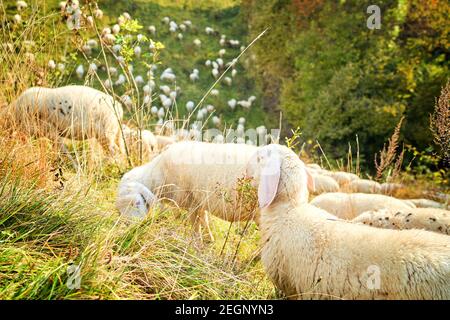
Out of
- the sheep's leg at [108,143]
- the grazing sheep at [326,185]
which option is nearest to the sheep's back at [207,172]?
the sheep's leg at [108,143]

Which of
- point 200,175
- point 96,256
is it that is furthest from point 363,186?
point 96,256

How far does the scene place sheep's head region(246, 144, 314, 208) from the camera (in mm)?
2955

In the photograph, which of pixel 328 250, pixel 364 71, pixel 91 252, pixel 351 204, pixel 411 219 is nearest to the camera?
pixel 91 252

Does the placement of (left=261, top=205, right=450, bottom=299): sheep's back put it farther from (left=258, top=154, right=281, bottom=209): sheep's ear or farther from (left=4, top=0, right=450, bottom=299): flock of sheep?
(left=258, top=154, right=281, bottom=209): sheep's ear

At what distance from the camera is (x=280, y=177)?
3.02 metres

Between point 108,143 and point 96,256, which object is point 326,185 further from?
point 96,256

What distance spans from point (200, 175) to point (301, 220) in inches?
44.2

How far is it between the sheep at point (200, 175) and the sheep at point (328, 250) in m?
0.38

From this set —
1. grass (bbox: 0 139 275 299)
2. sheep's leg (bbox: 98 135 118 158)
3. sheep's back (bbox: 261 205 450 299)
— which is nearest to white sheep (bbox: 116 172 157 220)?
grass (bbox: 0 139 275 299)

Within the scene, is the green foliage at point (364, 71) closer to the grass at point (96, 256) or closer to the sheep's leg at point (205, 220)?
the sheep's leg at point (205, 220)

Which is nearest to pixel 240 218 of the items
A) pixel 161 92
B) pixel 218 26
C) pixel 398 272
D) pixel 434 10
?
pixel 398 272

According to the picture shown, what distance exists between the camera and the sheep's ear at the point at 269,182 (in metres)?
2.95
